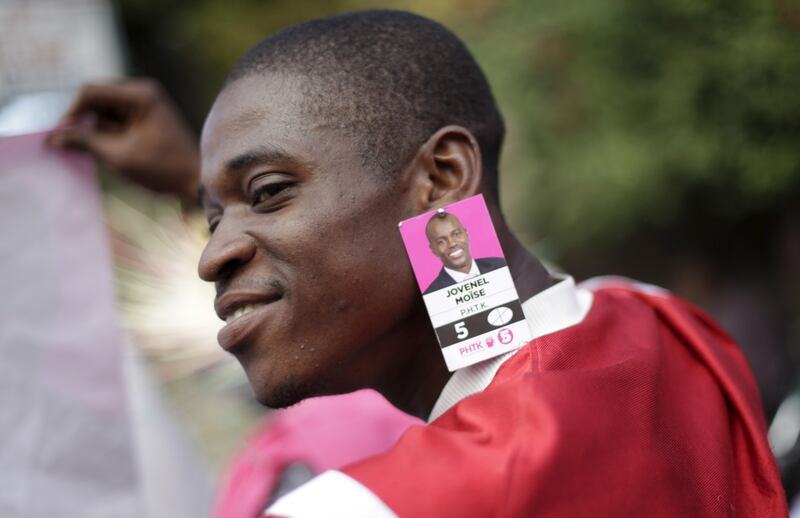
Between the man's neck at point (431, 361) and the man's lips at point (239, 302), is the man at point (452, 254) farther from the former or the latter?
the man's lips at point (239, 302)

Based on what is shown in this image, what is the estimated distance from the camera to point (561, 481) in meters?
1.23

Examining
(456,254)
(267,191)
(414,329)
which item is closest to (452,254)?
(456,254)

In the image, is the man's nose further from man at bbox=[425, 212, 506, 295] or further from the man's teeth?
man at bbox=[425, 212, 506, 295]

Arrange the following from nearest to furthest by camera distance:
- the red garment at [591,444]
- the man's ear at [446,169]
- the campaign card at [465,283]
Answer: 1. the red garment at [591,444]
2. the campaign card at [465,283]
3. the man's ear at [446,169]

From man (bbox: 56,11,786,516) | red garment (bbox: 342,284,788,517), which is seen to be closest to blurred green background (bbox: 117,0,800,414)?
man (bbox: 56,11,786,516)

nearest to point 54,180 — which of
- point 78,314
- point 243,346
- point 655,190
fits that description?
point 78,314

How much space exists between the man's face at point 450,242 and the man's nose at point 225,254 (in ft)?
1.00

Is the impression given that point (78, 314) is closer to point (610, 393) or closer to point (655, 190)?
point (610, 393)

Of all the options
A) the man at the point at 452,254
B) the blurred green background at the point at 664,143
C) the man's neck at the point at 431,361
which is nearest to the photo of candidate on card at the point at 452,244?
the man at the point at 452,254

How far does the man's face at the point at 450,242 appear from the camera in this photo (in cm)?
147

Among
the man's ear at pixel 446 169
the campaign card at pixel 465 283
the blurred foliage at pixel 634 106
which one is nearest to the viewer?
the campaign card at pixel 465 283

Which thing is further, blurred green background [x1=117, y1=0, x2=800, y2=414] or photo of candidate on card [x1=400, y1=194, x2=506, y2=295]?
blurred green background [x1=117, y1=0, x2=800, y2=414]

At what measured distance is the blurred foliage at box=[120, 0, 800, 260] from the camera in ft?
9.94

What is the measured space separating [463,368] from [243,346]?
38 cm
